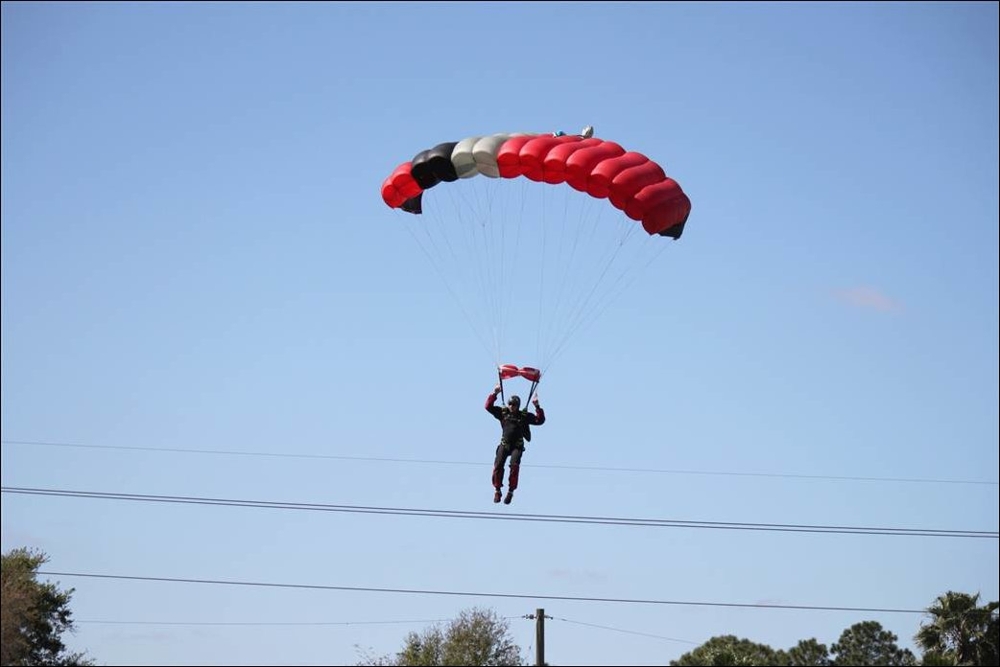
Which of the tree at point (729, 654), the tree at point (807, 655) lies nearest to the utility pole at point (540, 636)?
the tree at point (729, 654)

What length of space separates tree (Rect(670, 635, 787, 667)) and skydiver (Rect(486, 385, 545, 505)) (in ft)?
99.7

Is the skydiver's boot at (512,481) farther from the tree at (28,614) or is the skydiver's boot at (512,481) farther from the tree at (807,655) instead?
the tree at (807,655)

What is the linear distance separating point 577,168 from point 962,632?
29.4m

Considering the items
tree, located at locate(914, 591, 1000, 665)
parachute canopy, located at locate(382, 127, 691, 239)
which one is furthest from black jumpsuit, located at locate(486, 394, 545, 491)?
tree, located at locate(914, 591, 1000, 665)

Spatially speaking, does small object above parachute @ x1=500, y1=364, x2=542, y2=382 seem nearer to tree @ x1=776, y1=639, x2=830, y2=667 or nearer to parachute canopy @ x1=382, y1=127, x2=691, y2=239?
parachute canopy @ x1=382, y1=127, x2=691, y2=239

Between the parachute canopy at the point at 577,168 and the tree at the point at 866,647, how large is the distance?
7392 cm

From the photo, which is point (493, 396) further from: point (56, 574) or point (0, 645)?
point (56, 574)

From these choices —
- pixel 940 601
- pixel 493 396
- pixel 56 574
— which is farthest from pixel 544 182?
pixel 940 601

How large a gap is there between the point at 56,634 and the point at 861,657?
2578 inches

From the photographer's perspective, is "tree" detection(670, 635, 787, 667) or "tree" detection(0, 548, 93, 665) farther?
"tree" detection(670, 635, 787, 667)

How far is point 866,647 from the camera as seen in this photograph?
99125mm

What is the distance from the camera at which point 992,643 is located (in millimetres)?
50938

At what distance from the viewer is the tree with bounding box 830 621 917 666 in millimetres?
98062

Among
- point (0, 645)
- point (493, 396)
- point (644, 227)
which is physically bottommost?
point (0, 645)
